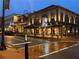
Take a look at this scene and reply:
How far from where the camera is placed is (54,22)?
219ft

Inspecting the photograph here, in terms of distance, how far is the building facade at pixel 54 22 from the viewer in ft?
217

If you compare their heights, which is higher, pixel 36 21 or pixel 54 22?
pixel 36 21

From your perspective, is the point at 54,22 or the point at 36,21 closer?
the point at 54,22

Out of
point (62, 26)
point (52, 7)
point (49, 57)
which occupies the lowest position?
point (49, 57)

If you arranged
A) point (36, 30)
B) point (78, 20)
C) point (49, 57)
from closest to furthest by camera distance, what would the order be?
point (49, 57)
point (36, 30)
point (78, 20)

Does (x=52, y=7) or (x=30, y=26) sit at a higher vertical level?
(x=52, y=7)

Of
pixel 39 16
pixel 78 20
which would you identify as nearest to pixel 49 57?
pixel 39 16

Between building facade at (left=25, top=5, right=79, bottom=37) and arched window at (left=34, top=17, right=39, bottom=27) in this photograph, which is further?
arched window at (left=34, top=17, right=39, bottom=27)

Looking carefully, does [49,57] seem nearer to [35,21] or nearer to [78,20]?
A: [35,21]

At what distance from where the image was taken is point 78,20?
84875 millimetres

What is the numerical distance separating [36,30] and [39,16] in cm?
545

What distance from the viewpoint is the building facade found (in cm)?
6625

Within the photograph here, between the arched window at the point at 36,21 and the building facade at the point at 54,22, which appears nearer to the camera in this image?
the building facade at the point at 54,22

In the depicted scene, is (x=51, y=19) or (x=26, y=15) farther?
(x=26, y=15)
